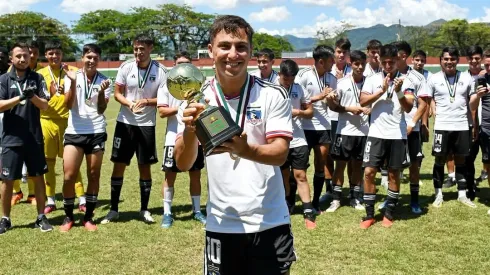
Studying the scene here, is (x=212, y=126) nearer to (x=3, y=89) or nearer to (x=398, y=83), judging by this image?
(x=398, y=83)

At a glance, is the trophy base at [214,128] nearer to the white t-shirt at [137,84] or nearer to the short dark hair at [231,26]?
the short dark hair at [231,26]

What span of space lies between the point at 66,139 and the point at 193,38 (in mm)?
86913

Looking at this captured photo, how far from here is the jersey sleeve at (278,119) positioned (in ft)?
9.15

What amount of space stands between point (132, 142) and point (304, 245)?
277 centimetres

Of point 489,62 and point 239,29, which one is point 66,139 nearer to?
point 239,29

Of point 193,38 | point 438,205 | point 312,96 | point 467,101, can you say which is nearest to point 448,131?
point 467,101

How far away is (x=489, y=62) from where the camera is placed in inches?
303

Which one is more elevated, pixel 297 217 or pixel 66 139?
pixel 66 139

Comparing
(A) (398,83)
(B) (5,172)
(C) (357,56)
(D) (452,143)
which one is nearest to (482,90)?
(D) (452,143)

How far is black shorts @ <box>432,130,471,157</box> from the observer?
7578 millimetres

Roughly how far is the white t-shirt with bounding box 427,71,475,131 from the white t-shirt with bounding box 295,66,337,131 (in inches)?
63.2

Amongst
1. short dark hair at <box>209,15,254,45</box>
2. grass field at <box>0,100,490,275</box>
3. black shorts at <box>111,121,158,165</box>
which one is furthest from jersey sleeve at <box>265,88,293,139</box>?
black shorts at <box>111,121,158,165</box>

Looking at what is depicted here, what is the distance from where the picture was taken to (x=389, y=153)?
6625 millimetres

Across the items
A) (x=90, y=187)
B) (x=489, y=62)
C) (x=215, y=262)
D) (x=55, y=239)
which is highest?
(x=489, y=62)
